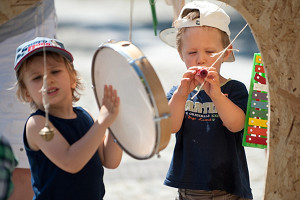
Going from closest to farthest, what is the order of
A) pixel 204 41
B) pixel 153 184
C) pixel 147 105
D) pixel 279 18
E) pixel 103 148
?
1. pixel 147 105
2. pixel 279 18
3. pixel 103 148
4. pixel 204 41
5. pixel 153 184

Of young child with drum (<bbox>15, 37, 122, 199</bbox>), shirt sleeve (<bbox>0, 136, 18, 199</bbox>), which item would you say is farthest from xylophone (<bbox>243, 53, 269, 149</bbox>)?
shirt sleeve (<bbox>0, 136, 18, 199</bbox>)

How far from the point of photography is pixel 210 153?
2982 mm

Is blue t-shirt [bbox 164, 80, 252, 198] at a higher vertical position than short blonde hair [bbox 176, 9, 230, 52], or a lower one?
lower

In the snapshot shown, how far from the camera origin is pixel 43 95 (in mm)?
2369

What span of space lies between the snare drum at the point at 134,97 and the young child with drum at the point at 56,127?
0.24 feet

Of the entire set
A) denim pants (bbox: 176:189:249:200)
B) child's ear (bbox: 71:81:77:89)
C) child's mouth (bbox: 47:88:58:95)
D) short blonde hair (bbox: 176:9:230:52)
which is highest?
short blonde hair (bbox: 176:9:230:52)

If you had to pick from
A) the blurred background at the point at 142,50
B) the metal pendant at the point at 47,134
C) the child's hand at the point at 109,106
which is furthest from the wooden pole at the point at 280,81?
the blurred background at the point at 142,50

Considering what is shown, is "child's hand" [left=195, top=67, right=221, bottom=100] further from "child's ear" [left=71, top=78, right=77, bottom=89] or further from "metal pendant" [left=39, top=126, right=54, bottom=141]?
"metal pendant" [left=39, top=126, right=54, bottom=141]

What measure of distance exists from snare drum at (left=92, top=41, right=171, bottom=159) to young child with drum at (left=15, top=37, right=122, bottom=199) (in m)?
0.07

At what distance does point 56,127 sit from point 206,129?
34.2 inches

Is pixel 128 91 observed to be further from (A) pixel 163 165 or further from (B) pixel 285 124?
(A) pixel 163 165

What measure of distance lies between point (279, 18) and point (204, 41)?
542mm

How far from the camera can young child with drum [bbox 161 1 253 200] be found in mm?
2965

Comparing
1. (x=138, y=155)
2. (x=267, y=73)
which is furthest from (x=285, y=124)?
(x=138, y=155)
